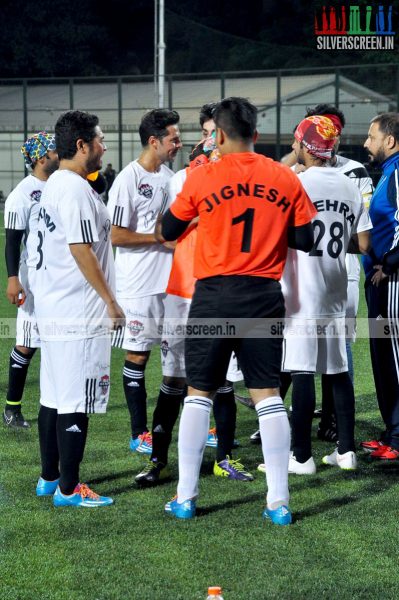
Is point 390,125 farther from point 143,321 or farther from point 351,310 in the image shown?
point 143,321

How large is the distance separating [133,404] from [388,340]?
5.71 feet

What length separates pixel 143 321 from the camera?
6125 millimetres

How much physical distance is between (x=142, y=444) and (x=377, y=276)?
1.87 metres

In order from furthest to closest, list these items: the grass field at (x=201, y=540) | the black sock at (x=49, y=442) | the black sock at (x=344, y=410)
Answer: the black sock at (x=344, y=410)
the black sock at (x=49, y=442)
the grass field at (x=201, y=540)

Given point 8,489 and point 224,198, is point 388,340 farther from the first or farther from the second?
point 8,489

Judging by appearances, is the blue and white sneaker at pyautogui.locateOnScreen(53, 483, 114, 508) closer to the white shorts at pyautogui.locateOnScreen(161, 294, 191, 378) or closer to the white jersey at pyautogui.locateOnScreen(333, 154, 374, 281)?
the white shorts at pyautogui.locateOnScreen(161, 294, 191, 378)

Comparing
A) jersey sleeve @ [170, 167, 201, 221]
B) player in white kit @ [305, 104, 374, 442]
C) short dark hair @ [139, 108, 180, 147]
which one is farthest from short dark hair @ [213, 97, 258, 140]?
player in white kit @ [305, 104, 374, 442]

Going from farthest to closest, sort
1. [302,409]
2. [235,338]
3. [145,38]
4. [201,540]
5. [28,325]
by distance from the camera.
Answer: [145,38] → [28,325] → [302,409] → [235,338] → [201,540]

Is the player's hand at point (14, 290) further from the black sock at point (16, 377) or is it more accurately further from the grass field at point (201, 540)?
the grass field at point (201, 540)

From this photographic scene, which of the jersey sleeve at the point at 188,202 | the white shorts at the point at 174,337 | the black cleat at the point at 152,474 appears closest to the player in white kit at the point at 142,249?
the black cleat at the point at 152,474

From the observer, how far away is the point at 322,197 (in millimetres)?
5309

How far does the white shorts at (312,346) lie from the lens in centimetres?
548

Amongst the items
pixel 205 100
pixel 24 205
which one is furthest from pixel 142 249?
pixel 205 100

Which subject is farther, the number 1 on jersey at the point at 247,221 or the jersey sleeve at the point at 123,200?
the jersey sleeve at the point at 123,200
